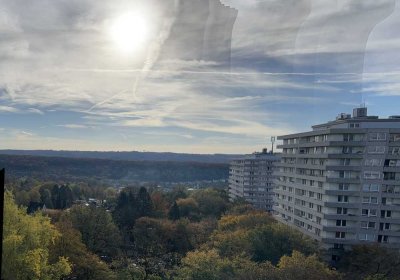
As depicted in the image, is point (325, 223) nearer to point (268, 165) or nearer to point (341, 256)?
point (341, 256)

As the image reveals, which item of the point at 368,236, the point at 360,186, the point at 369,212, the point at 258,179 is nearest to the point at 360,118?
the point at 360,186

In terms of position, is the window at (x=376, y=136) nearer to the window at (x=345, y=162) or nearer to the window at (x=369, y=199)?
the window at (x=345, y=162)

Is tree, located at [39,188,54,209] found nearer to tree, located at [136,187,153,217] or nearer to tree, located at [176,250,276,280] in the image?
tree, located at [136,187,153,217]

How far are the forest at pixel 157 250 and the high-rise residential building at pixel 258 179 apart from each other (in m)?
7.35

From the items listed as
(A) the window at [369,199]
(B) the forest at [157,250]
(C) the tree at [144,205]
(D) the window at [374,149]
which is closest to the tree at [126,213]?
(B) the forest at [157,250]

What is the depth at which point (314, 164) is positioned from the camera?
1297cm

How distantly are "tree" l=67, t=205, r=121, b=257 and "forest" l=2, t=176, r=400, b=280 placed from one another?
0.10ft

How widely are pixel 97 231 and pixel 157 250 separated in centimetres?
220

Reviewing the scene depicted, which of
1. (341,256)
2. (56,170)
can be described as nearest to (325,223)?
(341,256)

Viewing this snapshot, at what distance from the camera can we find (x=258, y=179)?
83.8ft

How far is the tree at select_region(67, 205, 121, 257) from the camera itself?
456 inches

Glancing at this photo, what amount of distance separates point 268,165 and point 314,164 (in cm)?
1264

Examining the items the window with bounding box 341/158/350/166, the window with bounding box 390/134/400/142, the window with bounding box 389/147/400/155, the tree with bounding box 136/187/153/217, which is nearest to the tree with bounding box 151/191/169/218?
the tree with bounding box 136/187/153/217

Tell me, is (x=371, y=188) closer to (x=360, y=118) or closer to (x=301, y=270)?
(x=360, y=118)
